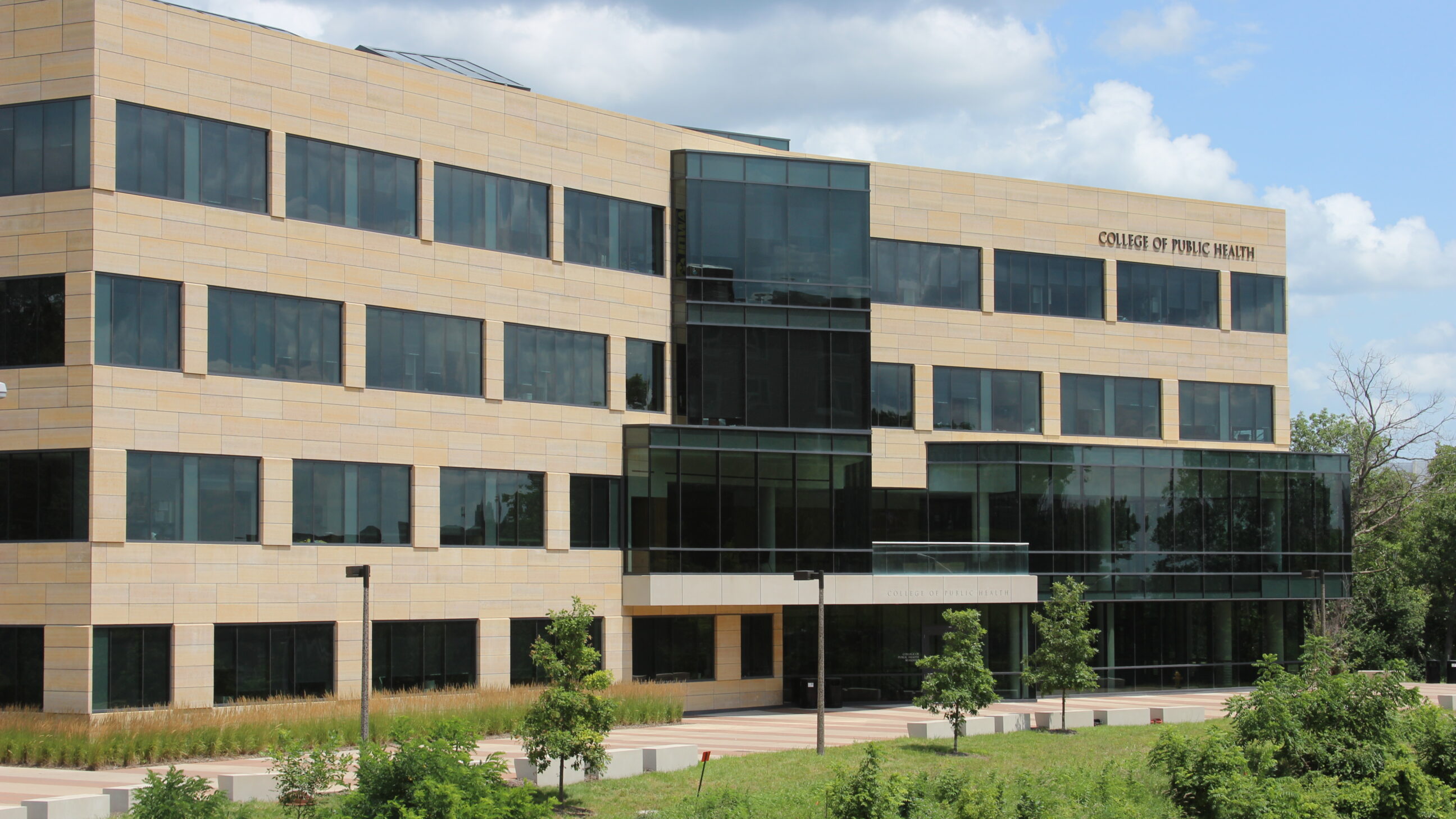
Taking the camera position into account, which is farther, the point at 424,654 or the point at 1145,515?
the point at 1145,515

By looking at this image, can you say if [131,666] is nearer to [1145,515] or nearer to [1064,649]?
[1064,649]

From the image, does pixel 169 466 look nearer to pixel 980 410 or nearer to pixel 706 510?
pixel 706 510

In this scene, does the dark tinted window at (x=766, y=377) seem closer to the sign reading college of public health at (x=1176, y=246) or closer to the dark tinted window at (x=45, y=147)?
the sign reading college of public health at (x=1176, y=246)

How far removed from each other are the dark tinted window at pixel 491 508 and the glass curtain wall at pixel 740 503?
3189mm

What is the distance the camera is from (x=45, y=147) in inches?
1364

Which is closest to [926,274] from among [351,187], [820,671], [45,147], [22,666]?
[820,671]

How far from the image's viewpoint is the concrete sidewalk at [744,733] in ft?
92.5

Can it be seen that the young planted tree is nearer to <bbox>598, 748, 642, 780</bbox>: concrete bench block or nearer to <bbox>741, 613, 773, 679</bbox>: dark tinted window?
<bbox>598, 748, 642, 780</bbox>: concrete bench block

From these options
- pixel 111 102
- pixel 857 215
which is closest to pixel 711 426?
pixel 857 215

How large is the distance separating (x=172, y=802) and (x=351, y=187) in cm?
2444

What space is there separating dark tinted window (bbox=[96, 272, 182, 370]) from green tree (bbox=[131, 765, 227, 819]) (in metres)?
18.6

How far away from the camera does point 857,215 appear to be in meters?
47.4

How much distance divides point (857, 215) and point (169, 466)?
74.2 ft

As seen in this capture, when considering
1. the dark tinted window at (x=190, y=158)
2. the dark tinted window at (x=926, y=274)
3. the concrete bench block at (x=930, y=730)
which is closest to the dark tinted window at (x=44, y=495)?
the dark tinted window at (x=190, y=158)
